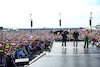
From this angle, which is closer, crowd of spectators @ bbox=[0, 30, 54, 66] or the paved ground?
the paved ground

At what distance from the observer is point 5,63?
9.17 metres

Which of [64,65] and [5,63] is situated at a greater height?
[64,65]

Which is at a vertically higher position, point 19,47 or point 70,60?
point 70,60

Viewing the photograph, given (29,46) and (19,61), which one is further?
(29,46)

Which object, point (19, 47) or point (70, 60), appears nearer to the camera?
point (70, 60)

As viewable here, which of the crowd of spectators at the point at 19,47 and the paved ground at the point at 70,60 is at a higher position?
the paved ground at the point at 70,60

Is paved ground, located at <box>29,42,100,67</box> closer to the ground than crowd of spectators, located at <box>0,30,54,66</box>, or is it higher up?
higher up

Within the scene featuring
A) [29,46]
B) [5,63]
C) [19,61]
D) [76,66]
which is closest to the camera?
[76,66]

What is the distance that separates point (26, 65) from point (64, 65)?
1556 millimetres

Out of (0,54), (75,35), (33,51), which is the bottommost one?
(33,51)

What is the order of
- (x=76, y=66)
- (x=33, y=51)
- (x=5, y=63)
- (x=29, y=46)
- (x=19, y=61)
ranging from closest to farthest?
(x=76, y=66)
(x=19, y=61)
(x=5, y=63)
(x=29, y=46)
(x=33, y=51)

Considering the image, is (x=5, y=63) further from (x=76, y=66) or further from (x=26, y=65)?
(x=76, y=66)

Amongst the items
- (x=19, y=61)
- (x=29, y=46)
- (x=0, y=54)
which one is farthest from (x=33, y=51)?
(x=19, y=61)

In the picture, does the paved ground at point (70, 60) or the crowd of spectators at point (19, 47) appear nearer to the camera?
the paved ground at point (70, 60)
